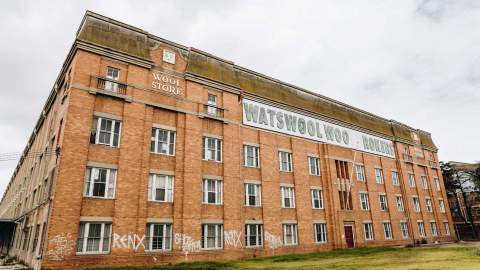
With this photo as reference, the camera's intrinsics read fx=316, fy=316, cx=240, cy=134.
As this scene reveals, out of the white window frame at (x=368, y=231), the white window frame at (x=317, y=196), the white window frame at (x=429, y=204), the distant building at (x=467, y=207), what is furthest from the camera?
the distant building at (x=467, y=207)

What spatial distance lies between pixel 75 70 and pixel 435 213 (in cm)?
4525

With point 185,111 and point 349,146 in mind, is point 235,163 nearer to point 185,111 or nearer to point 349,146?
point 185,111

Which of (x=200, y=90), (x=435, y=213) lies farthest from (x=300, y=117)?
(x=435, y=213)

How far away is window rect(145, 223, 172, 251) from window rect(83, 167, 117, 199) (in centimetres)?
308

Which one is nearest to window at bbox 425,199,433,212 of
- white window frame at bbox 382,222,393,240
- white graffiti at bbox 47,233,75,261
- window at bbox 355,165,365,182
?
→ white window frame at bbox 382,222,393,240

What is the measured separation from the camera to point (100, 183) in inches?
707

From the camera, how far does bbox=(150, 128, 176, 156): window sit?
67.8ft

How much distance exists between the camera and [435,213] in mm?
42281

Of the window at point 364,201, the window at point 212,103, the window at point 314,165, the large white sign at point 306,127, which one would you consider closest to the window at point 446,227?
the large white sign at point 306,127

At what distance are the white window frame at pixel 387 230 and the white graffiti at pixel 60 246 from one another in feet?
98.5

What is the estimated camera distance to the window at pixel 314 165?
29.5m

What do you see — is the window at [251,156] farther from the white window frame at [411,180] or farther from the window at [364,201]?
the white window frame at [411,180]

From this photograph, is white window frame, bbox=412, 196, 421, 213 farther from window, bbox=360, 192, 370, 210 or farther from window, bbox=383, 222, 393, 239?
window, bbox=360, 192, 370, 210

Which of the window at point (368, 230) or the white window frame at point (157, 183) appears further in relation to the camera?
the window at point (368, 230)
